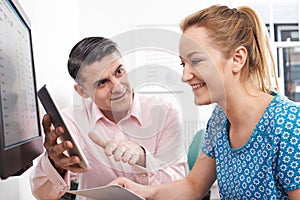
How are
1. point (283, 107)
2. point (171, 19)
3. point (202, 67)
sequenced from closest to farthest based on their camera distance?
point (283, 107) < point (202, 67) < point (171, 19)

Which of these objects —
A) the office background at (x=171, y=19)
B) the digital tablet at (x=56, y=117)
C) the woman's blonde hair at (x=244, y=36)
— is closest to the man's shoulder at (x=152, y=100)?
the woman's blonde hair at (x=244, y=36)

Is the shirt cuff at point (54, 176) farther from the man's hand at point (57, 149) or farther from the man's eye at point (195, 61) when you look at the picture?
the man's eye at point (195, 61)

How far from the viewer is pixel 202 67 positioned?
1171 millimetres

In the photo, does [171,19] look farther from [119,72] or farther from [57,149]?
[57,149]

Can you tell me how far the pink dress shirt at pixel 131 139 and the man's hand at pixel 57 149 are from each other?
0.28ft

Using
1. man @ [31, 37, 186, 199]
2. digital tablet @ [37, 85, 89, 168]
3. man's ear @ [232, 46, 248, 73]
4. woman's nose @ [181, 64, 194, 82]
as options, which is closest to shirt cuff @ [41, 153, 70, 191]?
man @ [31, 37, 186, 199]

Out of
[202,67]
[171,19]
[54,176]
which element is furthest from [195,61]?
[171,19]

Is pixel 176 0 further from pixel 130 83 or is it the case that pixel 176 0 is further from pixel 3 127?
pixel 3 127

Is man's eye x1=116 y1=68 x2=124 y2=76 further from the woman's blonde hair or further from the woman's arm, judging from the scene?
the woman's arm

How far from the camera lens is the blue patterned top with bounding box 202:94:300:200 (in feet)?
3.41

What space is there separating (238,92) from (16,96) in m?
0.61

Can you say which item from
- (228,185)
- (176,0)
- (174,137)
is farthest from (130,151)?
(176,0)

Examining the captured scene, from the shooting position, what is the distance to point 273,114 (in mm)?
1078

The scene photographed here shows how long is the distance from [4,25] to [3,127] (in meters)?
0.21
